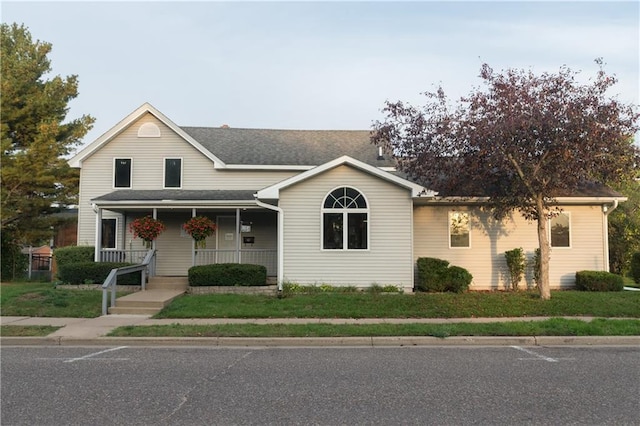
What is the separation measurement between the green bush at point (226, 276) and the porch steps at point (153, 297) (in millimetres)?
674

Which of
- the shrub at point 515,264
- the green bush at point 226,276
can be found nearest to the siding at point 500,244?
the shrub at point 515,264

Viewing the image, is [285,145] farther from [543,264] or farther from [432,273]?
[543,264]

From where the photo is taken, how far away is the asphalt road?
4.66m

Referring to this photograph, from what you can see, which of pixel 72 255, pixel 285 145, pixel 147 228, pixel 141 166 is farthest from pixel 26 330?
pixel 285 145

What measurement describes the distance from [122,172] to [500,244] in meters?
15.4

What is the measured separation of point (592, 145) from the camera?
1153 cm

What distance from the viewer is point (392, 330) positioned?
932 cm

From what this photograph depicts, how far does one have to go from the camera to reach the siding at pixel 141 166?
1911cm

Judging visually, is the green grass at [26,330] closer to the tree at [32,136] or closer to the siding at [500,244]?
the siding at [500,244]

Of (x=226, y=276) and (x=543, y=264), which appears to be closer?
(x=543, y=264)

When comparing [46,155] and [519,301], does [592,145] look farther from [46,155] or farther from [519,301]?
[46,155]

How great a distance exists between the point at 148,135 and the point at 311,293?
1040cm

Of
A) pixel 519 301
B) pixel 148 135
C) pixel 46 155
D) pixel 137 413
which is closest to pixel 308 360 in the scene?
pixel 137 413

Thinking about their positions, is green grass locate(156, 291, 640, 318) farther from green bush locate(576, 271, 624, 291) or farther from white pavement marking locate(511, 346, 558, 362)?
white pavement marking locate(511, 346, 558, 362)
